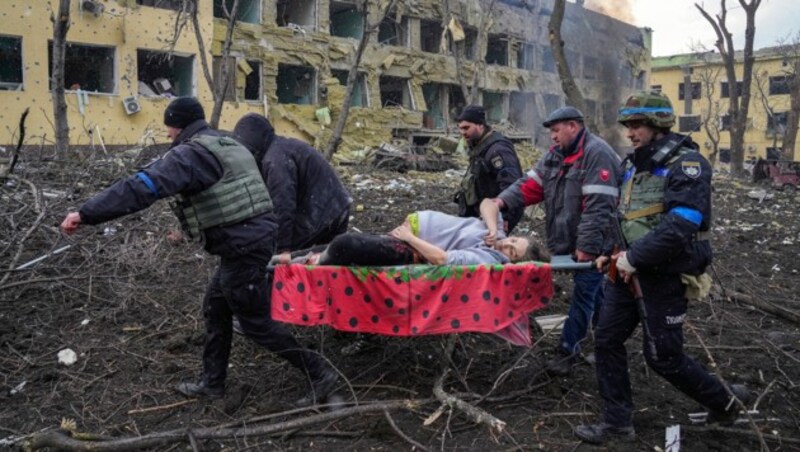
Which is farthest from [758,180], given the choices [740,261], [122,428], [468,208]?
[122,428]

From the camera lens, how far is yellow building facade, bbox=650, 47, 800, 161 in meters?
40.0

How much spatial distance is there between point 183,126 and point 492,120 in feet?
94.8

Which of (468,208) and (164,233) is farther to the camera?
(164,233)

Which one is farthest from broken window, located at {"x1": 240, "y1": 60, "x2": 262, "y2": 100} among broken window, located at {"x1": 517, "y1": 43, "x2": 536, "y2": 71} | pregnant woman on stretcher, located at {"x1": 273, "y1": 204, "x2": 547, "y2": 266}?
pregnant woman on stretcher, located at {"x1": 273, "y1": 204, "x2": 547, "y2": 266}

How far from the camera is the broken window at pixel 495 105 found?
32.0 metres

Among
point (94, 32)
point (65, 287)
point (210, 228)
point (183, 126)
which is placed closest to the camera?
point (210, 228)

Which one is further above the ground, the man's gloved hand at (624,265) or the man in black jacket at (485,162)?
the man in black jacket at (485,162)

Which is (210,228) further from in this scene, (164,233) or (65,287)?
(164,233)

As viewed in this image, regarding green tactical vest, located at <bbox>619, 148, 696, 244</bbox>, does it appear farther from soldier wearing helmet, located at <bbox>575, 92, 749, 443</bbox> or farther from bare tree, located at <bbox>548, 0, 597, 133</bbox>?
bare tree, located at <bbox>548, 0, 597, 133</bbox>

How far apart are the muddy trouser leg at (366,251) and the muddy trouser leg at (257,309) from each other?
0.39 meters

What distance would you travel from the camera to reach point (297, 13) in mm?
23641

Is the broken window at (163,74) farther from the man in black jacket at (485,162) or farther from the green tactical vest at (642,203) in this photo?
the green tactical vest at (642,203)

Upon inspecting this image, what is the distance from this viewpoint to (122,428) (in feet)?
11.3

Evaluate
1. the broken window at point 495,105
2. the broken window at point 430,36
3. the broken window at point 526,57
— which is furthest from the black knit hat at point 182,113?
the broken window at point 526,57
